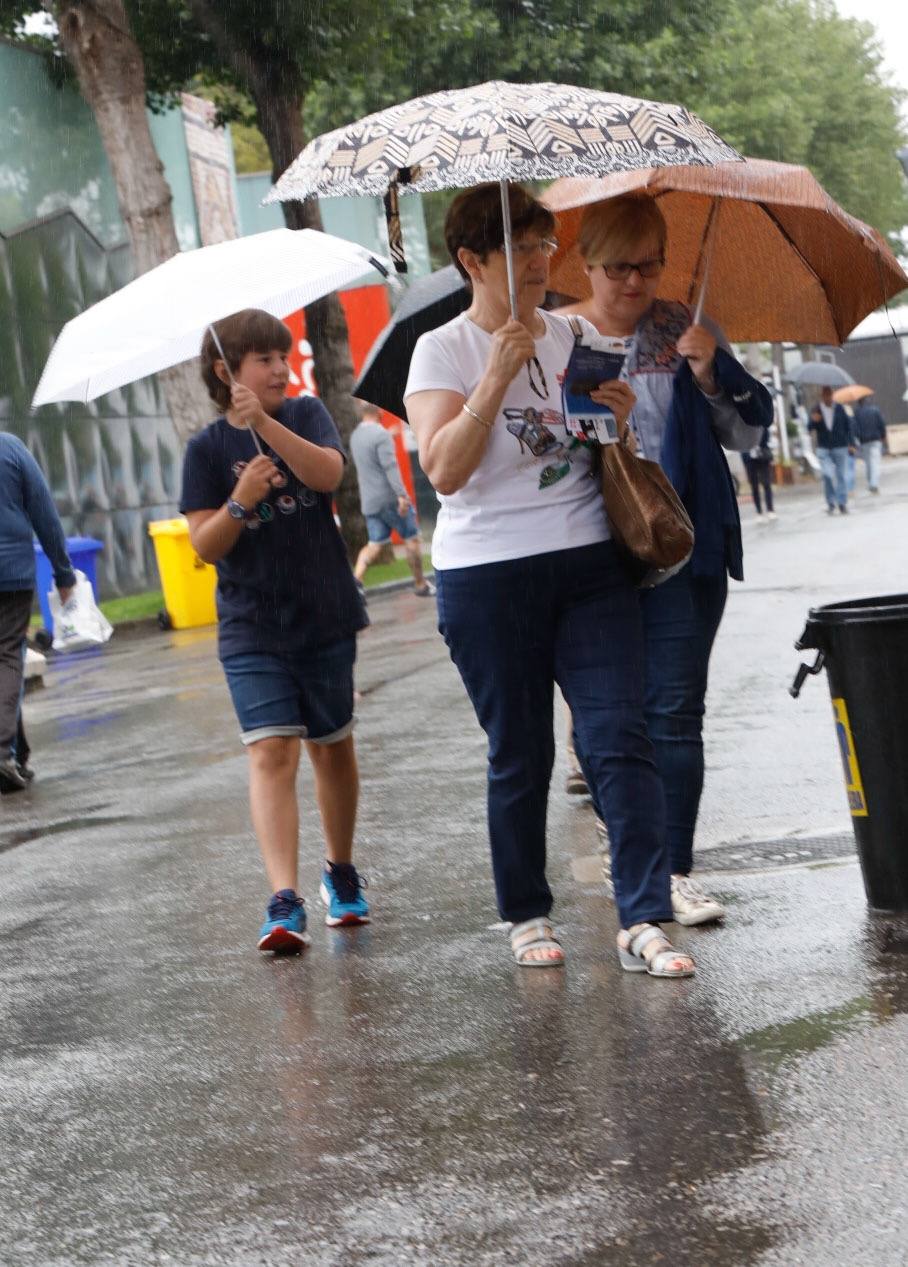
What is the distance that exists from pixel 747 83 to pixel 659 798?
46.3 m

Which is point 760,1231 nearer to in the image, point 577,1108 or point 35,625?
point 577,1108

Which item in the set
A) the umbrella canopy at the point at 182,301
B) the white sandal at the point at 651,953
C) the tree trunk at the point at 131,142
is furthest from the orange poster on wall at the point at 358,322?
the white sandal at the point at 651,953

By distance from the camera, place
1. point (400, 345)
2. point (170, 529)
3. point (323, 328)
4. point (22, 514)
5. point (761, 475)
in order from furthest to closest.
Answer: point (761, 475)
point (323, 328)
point (170, 529)
point (22, 514)
point (400, 345)

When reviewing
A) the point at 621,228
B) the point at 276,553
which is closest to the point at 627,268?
the point at 621,228

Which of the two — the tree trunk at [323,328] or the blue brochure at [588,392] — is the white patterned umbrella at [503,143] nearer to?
the blue brochure at [588,392]

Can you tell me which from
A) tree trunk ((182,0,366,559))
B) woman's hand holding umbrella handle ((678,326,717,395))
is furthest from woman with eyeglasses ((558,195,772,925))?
tree trunk ((182,0,366,559))

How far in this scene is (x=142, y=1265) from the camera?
3.50 meters

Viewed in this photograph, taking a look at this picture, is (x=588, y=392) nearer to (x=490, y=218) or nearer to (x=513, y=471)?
(x=513, y=471)

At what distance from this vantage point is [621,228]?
5293mm

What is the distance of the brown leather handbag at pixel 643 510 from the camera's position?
493 centimetres

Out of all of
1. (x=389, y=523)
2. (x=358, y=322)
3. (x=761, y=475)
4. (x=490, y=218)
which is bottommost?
(x=761, y=475)

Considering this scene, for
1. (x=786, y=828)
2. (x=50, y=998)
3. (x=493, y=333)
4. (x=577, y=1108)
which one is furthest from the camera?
(x=786, y=828)

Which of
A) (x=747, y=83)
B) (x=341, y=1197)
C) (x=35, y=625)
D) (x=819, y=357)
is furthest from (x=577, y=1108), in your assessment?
(x=819, y=357)

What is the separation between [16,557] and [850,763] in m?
5.82
